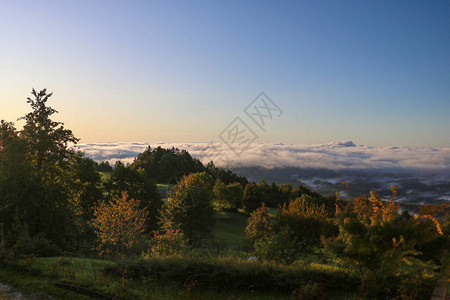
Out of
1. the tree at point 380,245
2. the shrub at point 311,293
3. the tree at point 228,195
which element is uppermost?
the tree at point 380,245

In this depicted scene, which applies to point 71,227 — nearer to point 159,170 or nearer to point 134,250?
point 134,250

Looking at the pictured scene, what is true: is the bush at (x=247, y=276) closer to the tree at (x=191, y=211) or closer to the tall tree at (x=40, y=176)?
the tall tree at (x=40, y=176)

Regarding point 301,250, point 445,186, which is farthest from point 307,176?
point 301,250

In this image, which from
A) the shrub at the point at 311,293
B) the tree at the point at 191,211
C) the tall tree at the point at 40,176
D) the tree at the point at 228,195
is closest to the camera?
the shrub at the point at 311,293

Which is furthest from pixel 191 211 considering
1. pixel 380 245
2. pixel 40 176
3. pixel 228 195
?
pixel 228 195

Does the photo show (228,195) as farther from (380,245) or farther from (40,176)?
(380,245)

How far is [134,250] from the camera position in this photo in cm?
2027

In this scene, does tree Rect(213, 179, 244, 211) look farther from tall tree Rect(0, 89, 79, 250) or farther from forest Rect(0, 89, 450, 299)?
tall tree Rect(0, 89, 79, 250)

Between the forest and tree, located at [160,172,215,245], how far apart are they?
12 cm

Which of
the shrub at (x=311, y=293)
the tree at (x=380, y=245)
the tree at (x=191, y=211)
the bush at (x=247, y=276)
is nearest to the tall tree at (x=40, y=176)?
the bush at (x=247, y=276)

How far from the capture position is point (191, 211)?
34.2m

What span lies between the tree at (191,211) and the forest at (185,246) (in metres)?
0.12

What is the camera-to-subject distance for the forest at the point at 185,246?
33.7 feet

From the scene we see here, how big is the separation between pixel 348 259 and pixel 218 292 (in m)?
4.88
